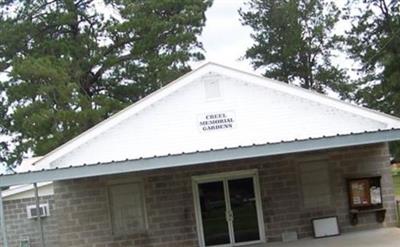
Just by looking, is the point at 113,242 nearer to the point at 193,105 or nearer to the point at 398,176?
the point at 193,105

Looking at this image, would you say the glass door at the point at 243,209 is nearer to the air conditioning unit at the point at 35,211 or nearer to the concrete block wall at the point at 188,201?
the concrete block wall at the point at 188,201

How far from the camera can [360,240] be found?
15164mm

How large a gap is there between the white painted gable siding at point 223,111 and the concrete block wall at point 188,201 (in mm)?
695

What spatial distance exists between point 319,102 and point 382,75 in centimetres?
2082

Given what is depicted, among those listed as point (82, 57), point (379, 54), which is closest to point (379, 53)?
point (379, 54)

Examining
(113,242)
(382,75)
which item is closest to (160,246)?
(113,242)

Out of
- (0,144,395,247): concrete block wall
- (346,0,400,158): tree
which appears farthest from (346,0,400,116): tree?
(0,144,395,247): concrete block wall

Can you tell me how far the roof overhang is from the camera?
12.4 m

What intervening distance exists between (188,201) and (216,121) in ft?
7.42

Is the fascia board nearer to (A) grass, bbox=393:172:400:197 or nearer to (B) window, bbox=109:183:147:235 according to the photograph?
(B) window, bbox=109:183:147:235

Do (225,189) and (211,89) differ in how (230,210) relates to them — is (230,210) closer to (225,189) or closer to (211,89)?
(225,189)

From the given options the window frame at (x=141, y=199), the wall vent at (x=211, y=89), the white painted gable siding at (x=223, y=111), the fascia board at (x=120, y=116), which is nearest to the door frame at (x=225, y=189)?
the white painted gable siding at (x=223, y=111)

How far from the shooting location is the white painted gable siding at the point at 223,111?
16.6 meters

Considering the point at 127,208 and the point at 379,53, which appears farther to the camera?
the point at 379,53
